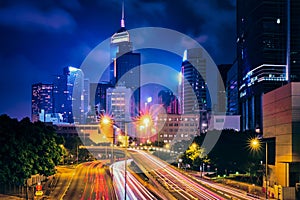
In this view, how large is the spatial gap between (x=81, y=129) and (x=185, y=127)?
58089mm

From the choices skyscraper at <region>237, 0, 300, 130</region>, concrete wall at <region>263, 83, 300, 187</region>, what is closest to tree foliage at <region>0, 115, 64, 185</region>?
concrete wall at <region>263, 83, 300, 187</region>

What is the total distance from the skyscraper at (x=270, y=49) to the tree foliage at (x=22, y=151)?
77234mm

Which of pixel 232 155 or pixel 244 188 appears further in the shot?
pixel 232 155

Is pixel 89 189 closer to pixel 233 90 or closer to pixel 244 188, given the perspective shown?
pixel 244 188

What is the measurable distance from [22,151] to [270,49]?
91.2m

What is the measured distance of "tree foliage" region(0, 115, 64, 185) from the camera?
137 ft

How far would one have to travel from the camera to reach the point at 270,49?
11875 cm

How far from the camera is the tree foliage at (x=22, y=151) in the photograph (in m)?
41.9

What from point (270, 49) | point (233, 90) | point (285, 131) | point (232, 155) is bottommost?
point (232, 155)

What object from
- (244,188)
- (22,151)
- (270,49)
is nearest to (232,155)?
(244,188)

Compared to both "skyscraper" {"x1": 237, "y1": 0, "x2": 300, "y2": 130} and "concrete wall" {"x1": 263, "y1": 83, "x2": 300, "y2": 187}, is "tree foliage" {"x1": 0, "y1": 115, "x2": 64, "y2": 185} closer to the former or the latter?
"concrete wall" {"x1": 263, "y1": 83, "x2": 300, "y2": 187}

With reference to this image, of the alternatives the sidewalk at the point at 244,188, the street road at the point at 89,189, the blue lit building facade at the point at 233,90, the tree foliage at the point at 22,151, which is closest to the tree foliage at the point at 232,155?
the sidewalk at the point at 244,188

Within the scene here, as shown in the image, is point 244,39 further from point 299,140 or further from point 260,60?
point 299,140

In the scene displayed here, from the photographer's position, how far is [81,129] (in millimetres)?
155875
